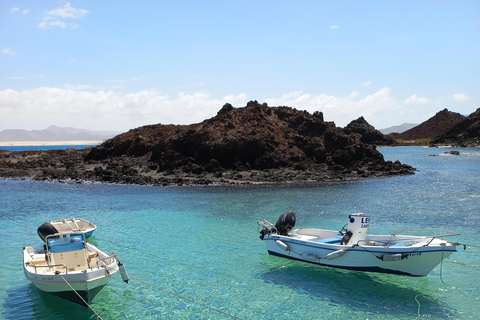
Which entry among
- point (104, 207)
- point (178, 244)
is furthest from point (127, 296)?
point (104, 207)

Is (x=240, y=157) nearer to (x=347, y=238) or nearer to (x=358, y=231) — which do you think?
(x=347, y=238)

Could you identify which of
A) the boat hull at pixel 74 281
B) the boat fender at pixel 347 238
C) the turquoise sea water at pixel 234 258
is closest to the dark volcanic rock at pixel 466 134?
the turquoise sea water at pixel 234 258

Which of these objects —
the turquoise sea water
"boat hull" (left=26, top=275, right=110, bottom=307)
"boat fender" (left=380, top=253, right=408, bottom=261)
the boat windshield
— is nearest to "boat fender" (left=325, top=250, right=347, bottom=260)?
the turquoise sea water

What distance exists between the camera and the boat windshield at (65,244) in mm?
15453

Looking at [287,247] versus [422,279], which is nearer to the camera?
[422,279]

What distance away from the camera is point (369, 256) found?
54.9ft

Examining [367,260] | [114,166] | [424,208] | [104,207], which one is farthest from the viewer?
[114,166]

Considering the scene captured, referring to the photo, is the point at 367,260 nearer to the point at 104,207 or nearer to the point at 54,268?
the point at 54,268

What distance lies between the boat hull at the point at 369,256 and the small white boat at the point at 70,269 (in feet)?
26.7

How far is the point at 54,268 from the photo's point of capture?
592 inches

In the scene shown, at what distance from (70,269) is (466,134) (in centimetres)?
15280

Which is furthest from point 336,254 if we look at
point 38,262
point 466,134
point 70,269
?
point 466,134

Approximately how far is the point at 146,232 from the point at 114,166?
37090mm

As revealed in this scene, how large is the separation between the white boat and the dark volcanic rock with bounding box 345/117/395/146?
13788cm
